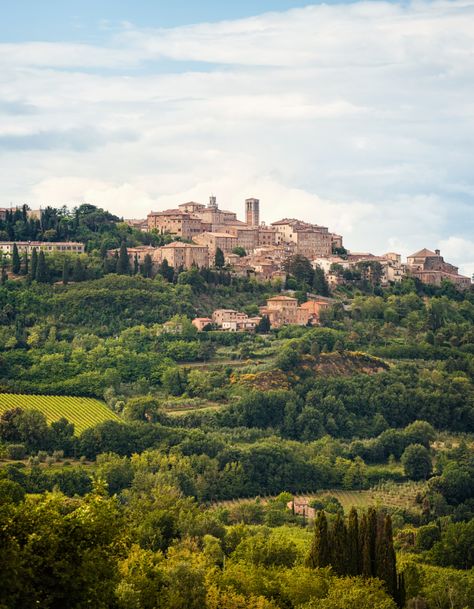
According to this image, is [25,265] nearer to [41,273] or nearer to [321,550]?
[41,273]

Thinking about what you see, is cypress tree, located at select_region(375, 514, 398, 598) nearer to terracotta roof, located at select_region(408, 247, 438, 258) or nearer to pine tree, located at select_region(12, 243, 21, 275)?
pine tree, located at select_region(12, 243, 21, 275)

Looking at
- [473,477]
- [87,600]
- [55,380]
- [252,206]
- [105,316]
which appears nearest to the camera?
[87,600]

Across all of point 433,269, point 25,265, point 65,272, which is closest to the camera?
point 65,272

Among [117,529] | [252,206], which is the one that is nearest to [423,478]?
[117,529]

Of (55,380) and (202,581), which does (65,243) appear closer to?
(55,380)

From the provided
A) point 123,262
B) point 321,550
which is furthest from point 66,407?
point 321,550
